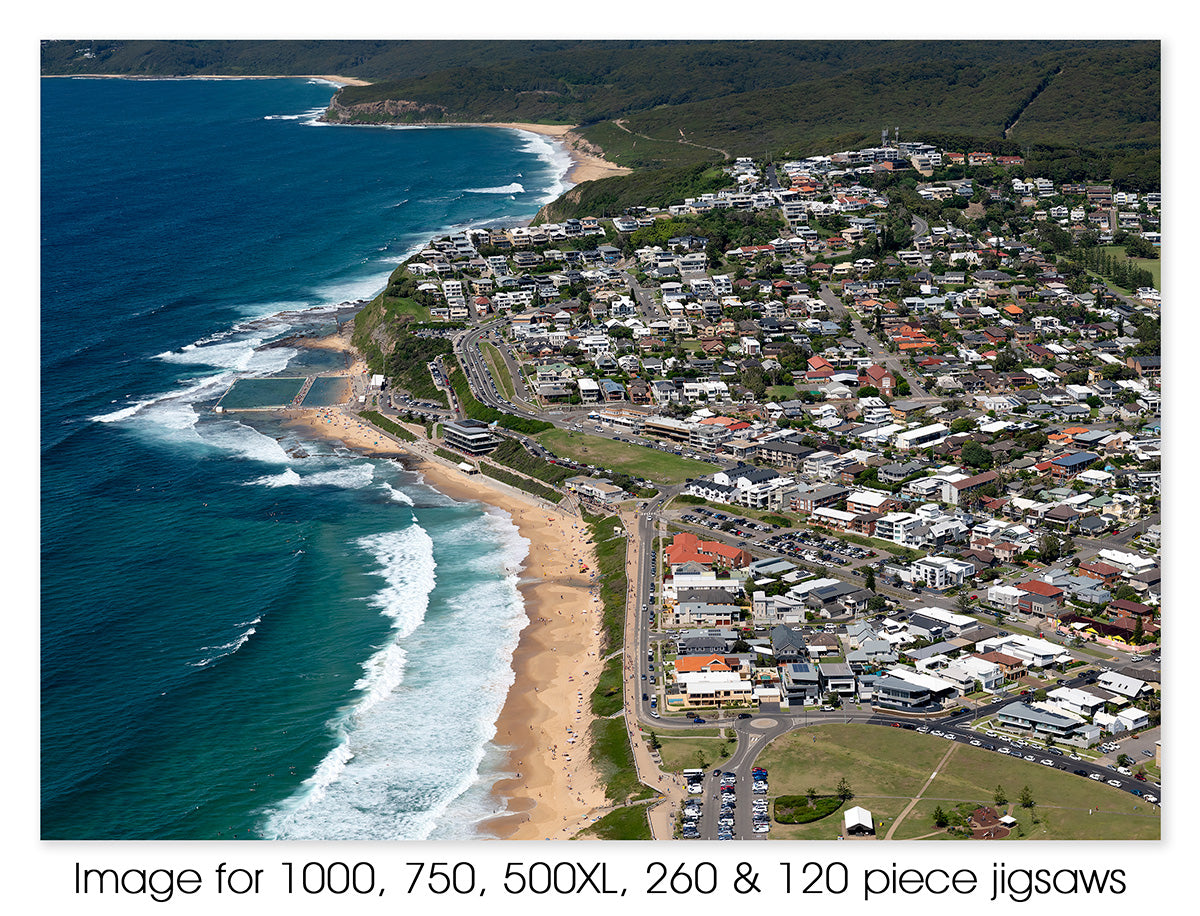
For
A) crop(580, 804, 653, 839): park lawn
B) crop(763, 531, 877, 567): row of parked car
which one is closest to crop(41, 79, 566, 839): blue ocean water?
crop(580, 804, 653, 839): park lawn

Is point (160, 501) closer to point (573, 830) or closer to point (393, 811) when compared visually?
point (393, 811)

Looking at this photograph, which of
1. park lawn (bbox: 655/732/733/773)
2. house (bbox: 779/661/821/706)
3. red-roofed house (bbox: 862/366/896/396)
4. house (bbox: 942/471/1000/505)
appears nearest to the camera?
park lawn (bbox: 655/732/733/773)

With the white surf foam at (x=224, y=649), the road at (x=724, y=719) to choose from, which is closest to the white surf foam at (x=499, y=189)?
the road at (x=724, y=719)

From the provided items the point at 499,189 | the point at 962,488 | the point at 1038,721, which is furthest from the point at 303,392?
the point at 499,189

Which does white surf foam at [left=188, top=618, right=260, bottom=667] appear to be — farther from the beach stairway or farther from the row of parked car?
the beach stairway

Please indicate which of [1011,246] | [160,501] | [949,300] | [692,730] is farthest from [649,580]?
[1011,246]
